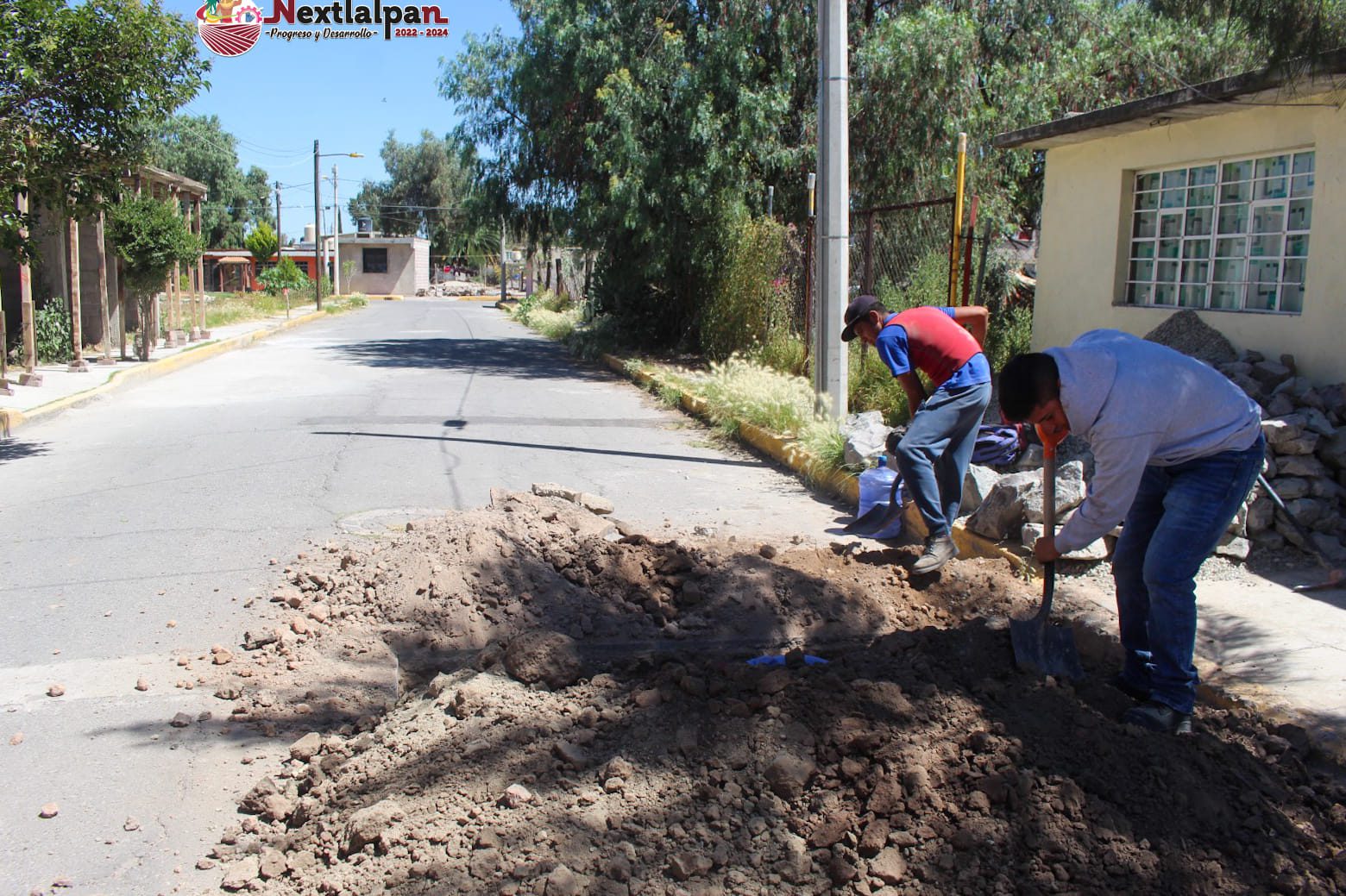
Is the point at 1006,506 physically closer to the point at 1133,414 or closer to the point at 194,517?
the point at 1133,414

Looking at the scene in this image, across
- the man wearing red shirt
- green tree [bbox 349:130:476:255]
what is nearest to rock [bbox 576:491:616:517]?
the man wearing red shirt

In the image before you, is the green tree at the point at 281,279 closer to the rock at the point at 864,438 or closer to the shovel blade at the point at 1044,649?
the rock at the point at 864,438

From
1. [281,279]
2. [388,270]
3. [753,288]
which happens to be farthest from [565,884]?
[388,270]

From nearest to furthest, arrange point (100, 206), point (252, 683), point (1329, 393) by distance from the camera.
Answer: point (252, 683) < point (1329, 393) < point (100, 206)

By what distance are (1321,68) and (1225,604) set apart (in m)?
3.03

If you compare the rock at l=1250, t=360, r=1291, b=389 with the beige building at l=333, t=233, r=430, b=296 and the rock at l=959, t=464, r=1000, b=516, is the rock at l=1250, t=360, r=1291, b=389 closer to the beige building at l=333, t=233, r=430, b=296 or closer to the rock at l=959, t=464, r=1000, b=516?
the rock at l=959, t=464, r=1000, b=516

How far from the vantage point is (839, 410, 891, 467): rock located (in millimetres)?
8430

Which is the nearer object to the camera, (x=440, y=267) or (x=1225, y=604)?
(x=1225, y=604)

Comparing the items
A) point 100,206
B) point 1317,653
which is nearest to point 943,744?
point 1317,653

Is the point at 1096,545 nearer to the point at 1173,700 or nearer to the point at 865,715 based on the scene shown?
the point at 1173,700

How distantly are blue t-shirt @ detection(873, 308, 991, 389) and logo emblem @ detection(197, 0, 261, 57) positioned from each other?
2052 centimetres

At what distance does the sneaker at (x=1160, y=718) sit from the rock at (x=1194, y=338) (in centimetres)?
518

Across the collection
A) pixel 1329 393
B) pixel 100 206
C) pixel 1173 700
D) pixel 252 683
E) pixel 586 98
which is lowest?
pixel 252 683

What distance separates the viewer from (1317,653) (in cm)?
499
